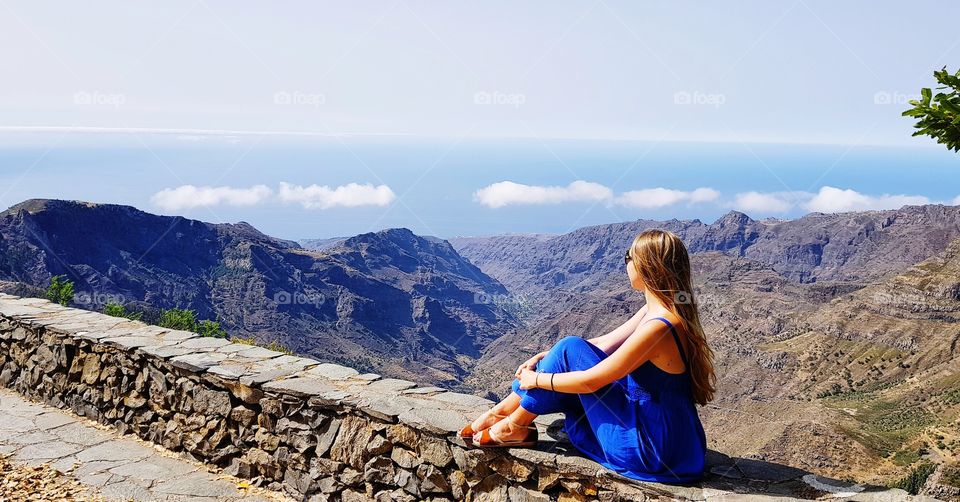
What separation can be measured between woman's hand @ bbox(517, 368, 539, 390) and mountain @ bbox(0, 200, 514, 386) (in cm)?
9887

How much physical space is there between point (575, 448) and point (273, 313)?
131 m

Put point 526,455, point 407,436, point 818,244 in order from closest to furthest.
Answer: point 526,455, point 407,436, point 818,244

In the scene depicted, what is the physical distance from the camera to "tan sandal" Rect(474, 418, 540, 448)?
412 centimetres

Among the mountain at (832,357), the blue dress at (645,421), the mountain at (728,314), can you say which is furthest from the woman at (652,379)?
the mountain at (832,357)

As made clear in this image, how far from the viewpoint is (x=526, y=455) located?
406 centimetres

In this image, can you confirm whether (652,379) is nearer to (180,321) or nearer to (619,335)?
(619,335)

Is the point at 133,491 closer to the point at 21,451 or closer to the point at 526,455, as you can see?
the point at 21,451

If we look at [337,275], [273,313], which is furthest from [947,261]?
[337,275]

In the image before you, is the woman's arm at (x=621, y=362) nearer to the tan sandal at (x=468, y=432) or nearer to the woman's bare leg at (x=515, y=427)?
the woman's bare leg at (x=515, y=427)

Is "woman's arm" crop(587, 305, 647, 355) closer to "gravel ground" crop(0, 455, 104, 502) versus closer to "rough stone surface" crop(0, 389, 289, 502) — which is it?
"rough stone surface" crop(0, 389, 289, 502)

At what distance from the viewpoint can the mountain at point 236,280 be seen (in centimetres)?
11378

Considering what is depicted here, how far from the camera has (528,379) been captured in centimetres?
395

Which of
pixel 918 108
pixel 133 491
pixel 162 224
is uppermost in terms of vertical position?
pixel 162 224

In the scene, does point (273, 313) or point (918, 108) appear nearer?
point (918, 108)
